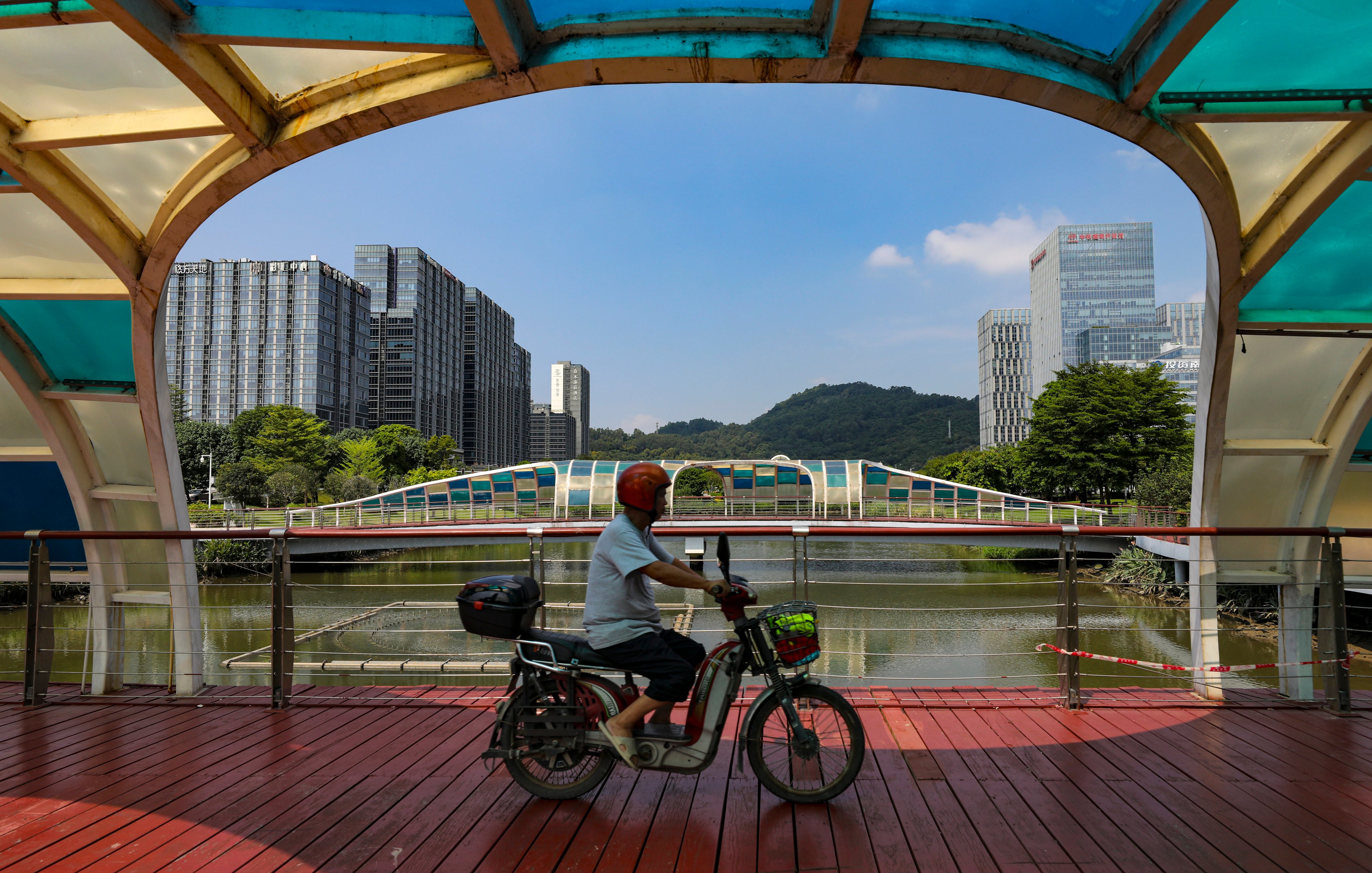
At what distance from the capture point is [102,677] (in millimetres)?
4504

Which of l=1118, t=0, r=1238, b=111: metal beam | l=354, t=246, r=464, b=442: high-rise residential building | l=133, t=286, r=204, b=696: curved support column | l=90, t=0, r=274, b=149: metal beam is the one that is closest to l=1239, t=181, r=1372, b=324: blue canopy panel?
l=1118, t=0, r=1238, b=111: metal beam

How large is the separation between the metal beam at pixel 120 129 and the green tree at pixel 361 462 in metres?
40.6

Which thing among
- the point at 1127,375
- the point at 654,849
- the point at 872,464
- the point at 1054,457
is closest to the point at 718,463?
the point at 872,464

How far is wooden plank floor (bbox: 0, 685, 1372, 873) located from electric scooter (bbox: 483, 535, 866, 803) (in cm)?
10

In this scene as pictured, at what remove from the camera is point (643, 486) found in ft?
8.15

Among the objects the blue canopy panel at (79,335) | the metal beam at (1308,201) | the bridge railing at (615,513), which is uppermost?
the metal beam at (1308,201)

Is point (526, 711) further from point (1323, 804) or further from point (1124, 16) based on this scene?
point (1124, 16)

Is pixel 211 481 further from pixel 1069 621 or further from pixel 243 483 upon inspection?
pixel 1069 621

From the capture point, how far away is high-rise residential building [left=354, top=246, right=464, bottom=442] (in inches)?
3250

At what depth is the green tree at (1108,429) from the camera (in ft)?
101

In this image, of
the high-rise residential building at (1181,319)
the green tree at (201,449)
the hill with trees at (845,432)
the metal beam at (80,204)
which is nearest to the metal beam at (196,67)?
the metal beam at (80,204)

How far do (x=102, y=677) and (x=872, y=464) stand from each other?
2570 cm

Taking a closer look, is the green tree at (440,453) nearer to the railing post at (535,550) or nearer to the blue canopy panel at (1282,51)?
the railing post at (535,550)

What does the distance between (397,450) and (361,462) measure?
6.73 metres
